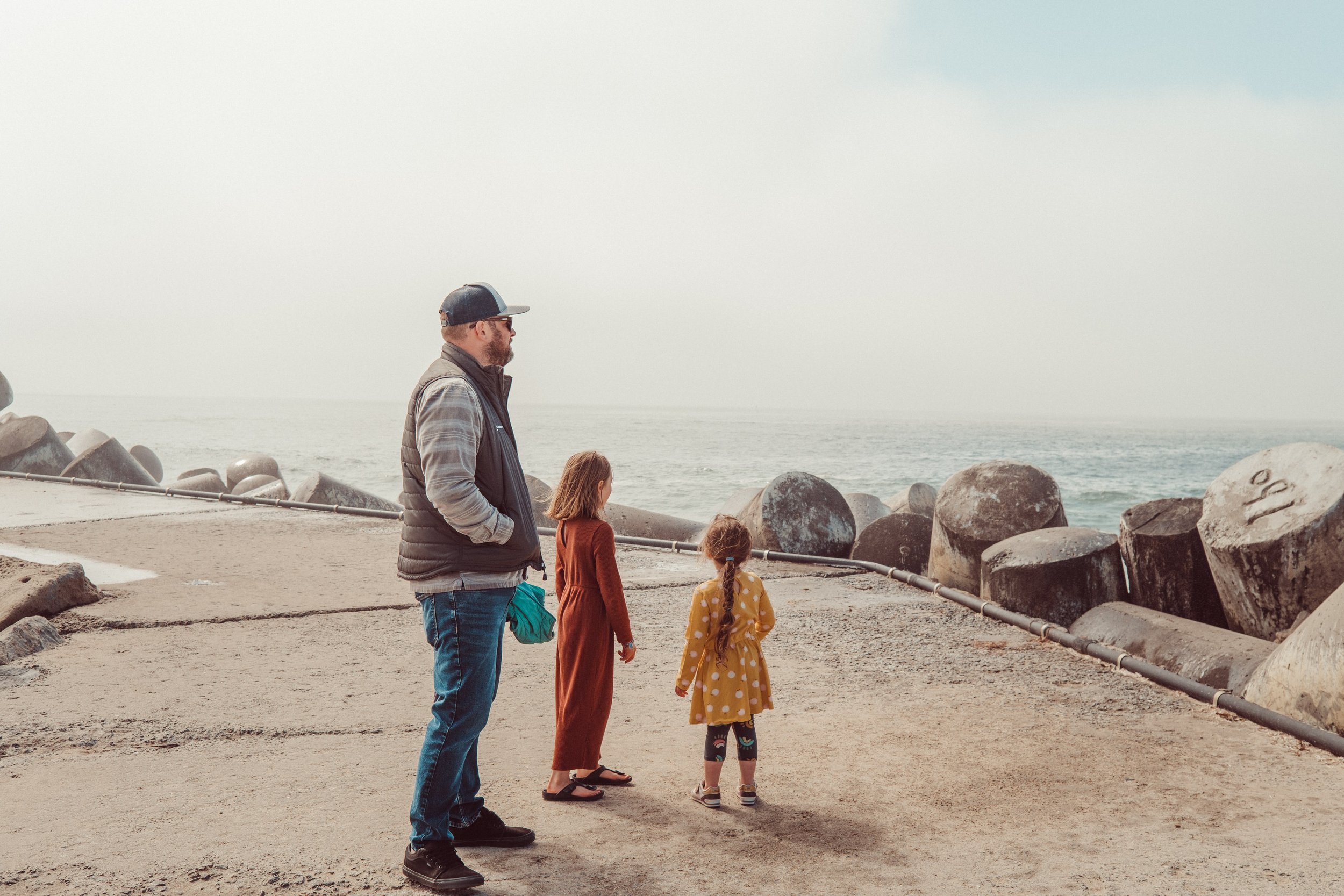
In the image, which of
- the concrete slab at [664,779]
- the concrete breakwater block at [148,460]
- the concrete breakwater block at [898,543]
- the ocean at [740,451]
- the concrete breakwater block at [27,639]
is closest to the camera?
the concrete slab at [664,779]

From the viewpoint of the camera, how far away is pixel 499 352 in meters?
3.27

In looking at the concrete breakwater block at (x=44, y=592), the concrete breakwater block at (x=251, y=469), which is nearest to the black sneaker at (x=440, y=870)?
the concrete breakwater block at (x=44, y=592)

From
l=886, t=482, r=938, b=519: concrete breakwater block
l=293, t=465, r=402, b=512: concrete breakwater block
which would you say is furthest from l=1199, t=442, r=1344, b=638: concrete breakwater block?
l=293, t=465, r=402, b=512: concrete breakwater block

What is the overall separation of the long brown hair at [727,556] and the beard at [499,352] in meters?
1.01

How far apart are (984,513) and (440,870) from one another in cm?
686

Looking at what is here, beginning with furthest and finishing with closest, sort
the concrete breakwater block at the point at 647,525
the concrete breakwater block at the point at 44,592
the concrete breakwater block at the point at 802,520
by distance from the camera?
the concrete breakwater block at the point at 647,525 → the concrete breakwater block at the point at 802,520 → the concrete breakwater block at the point at 44,592

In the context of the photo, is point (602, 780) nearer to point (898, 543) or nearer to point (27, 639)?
point (27, 639)

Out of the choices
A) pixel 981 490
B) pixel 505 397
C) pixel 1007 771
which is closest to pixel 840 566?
pixel 981 490

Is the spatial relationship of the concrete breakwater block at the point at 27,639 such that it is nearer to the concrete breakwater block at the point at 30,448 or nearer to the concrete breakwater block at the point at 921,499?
the concrete breakwater block at the point at 921,499

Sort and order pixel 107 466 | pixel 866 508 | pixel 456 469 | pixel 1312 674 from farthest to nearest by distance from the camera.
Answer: pixel 107 466
pixel 866 508
pixel 1312 674
pixel 456 469

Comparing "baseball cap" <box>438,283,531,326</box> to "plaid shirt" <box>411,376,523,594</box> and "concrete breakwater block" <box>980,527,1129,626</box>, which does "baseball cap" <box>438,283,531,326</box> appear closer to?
"plaid shirt" <box>411,376,523,594</box>

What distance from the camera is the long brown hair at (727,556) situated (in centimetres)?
380

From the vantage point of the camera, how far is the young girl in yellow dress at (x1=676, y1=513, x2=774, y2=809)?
3760 millimetres

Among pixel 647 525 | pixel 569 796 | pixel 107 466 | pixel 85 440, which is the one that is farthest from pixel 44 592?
pixel 85 440
